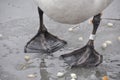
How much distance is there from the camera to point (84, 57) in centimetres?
386

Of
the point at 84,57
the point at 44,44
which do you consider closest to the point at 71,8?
the point at 84,57

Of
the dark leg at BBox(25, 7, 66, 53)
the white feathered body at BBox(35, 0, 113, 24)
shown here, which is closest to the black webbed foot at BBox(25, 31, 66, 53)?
the dark leg at BBox(25, 7, 66, 53)

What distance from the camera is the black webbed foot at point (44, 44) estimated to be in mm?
4090

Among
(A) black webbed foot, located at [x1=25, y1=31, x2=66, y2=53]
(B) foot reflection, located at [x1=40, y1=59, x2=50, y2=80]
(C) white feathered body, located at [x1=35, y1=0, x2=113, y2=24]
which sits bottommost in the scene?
(A) black webbed foot, located at [x1=25, y1=31, x2=66, y2=53]

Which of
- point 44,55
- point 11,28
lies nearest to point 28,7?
point 11,28

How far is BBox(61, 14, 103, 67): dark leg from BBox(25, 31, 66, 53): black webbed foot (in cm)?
27

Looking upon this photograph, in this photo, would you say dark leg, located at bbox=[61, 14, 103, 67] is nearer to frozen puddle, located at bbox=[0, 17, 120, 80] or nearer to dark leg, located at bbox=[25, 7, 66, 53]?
frozen puddle, located at bbox=[0, 17, 120, 80]

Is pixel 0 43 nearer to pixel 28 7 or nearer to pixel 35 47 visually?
pixel 35 47

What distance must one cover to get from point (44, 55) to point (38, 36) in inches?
15.1

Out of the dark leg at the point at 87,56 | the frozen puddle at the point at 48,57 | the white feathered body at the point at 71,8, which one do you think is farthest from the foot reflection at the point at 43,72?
the white feathered body at the point at 71,8

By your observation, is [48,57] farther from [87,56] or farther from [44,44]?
[87,56]

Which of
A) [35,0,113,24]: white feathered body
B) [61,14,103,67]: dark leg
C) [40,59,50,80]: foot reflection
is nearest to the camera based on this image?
[35,0,113,24]: white feathered body

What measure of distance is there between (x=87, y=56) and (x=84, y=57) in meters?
0.04

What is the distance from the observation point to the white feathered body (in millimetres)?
3266
